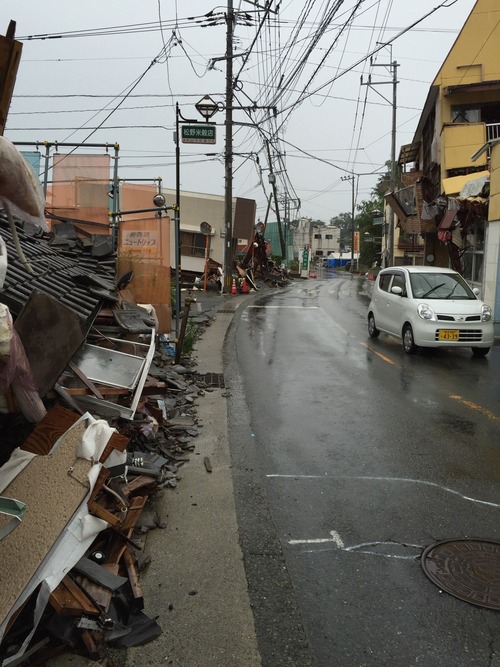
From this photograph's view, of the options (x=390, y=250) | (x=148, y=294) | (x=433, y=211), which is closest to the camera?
(x=148, y=294)

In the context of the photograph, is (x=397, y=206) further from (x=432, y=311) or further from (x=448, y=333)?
(x=448, y=333)

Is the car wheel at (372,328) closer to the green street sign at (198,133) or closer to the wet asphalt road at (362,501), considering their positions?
the wet asphalt road at (362,501)

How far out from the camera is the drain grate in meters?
9.10

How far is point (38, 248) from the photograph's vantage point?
7.63 meters

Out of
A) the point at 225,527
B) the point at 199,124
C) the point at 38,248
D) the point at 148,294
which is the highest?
the point at 199,124

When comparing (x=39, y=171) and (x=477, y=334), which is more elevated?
(x=39, y=171)

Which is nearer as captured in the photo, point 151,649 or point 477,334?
point 151,649

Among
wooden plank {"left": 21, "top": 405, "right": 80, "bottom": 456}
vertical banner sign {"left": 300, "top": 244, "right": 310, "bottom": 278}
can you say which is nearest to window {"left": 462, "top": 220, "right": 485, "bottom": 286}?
wooden plank {"left": 21, "top": 405, "right": 80, "bottom": 456}

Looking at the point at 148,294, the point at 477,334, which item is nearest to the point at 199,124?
the point at 148,294

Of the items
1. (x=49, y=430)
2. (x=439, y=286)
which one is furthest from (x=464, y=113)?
(x=49, y=430)

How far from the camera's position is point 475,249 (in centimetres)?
1861

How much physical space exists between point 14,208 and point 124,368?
8.05 ft

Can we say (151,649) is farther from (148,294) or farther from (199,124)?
(199,124)

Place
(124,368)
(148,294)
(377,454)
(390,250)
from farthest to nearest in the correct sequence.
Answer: (390,250), (148,294), (377,454), (124,368)
